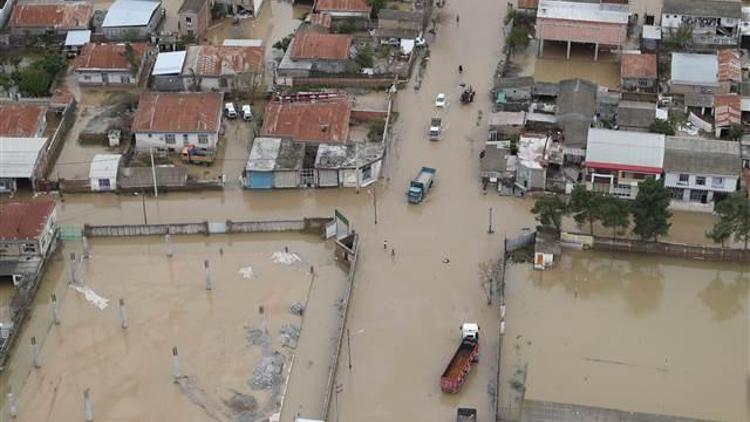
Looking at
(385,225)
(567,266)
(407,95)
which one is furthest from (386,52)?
(567,266)

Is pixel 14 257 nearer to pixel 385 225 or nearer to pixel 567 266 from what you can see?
pixel 385 225

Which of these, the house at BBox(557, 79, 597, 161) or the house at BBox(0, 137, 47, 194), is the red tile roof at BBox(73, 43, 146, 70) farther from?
the house at BBox(557, 79, 597, 161)

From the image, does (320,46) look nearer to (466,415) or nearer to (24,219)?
(24,219)

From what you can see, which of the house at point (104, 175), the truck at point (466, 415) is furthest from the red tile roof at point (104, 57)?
the truck at point (466, 415)

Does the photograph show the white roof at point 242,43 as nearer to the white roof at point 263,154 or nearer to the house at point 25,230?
the white roof at point 263,154

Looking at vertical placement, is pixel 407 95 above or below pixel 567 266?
above

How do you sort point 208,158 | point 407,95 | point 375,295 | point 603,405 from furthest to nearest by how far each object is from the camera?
point 407,95, point 208,158, point 375,295, point 603,405

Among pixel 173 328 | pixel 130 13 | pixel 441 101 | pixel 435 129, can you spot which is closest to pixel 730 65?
pixel 441 101
